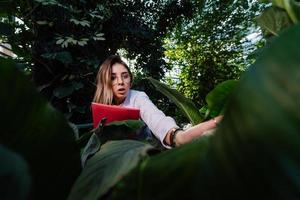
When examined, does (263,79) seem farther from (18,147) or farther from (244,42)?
(244,42)

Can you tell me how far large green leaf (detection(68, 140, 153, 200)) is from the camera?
0.73 ft

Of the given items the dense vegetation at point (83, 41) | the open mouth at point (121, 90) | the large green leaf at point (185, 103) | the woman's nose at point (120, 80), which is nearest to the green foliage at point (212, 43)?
the dense vegetation at point (83, 41)

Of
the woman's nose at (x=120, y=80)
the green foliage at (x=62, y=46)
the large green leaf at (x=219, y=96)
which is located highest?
the green foliage at (x=62, y=46)

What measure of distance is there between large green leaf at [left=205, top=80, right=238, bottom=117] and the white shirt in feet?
2.54

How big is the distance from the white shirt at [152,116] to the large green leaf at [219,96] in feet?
2.54

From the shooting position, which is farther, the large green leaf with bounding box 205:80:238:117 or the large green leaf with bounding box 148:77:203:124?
the large green leaf with bounding box 148:77:203:124

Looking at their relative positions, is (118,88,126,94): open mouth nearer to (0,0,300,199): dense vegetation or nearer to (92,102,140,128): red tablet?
(92,102,140,128): red tablet

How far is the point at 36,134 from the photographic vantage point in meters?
A: 0.21

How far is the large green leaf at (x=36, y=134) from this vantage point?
0.20 metres

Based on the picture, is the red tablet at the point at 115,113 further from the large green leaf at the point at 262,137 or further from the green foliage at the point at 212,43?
the green foliage at the point at 212,43

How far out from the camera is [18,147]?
21 centimetres

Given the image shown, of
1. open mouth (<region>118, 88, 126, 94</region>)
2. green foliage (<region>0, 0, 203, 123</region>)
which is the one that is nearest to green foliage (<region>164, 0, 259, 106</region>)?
green foliage (<region>0, 0, 203, 123</region>)

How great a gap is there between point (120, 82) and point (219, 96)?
75.9 inches

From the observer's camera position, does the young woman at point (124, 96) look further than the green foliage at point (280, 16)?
Yes
